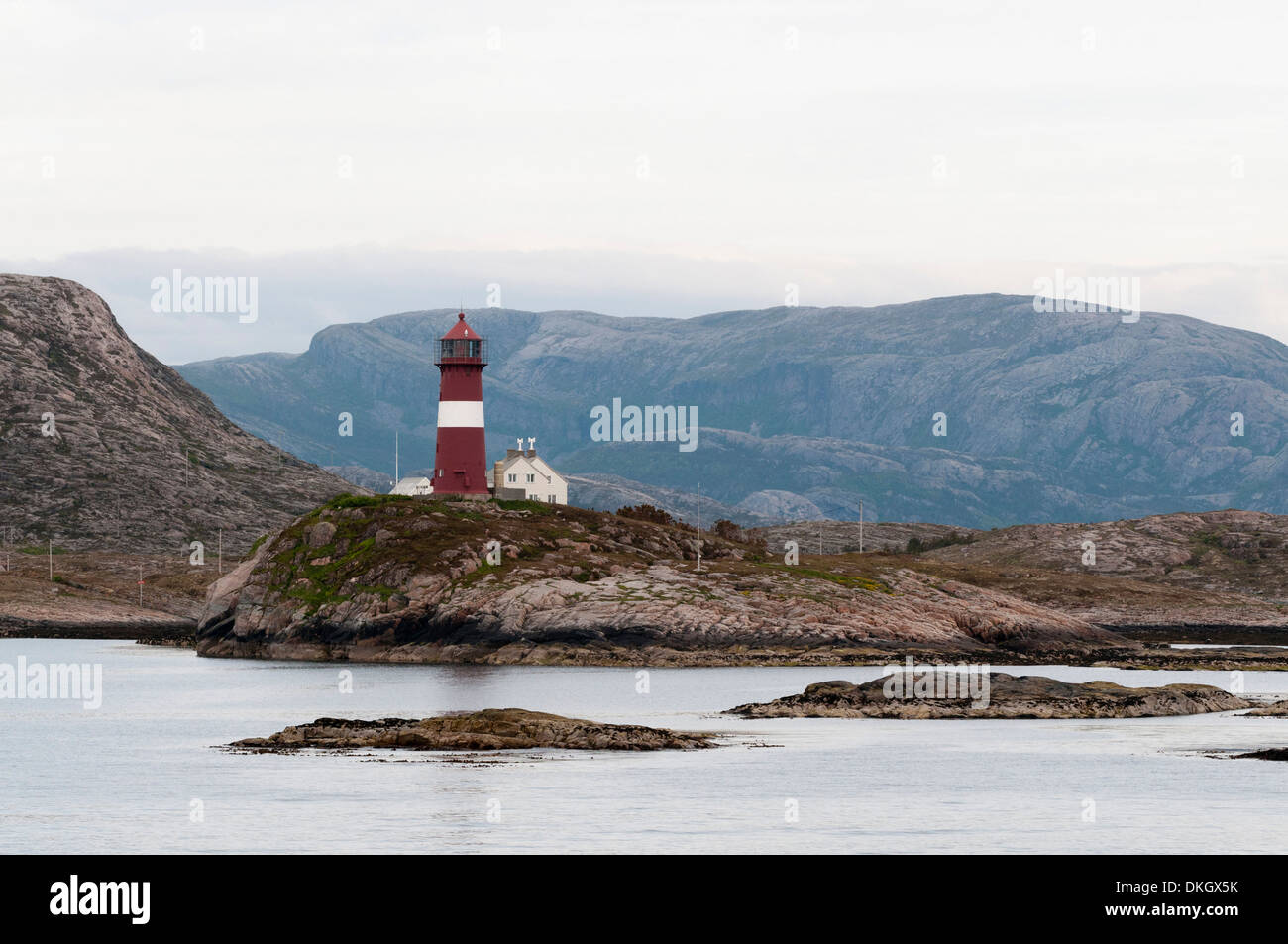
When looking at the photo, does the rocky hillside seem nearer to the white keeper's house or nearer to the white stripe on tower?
the white stripe on tower

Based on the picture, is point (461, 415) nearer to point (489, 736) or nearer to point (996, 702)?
point (996, 702)

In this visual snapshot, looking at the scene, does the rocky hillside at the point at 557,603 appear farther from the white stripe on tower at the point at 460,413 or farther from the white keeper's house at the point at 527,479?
the white keeper's house at the point at 527,479

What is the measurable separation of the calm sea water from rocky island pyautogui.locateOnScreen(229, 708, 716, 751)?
1.87m

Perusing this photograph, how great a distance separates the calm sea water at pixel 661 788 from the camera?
5028cm

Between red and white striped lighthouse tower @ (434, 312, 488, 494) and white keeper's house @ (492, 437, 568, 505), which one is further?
white keeper's house @ (492, 437, 568, 505)

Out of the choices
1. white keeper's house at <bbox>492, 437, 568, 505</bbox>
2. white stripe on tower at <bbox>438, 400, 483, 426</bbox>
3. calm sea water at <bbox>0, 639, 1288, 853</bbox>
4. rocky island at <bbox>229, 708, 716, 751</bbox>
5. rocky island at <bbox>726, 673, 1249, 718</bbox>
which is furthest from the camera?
white keeper's house at <bbox>492, 437, 568, 505</bbox>

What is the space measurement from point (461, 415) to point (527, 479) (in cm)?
1834

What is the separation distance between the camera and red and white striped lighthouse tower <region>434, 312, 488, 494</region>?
5807 inches

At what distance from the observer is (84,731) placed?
3361 inches

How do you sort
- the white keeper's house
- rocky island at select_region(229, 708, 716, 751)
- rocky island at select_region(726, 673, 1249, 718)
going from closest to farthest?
rocky island at select_region(229, 708, 716, 751)
rocky island at select_region(726, 673, 1249, 718)
the white keeper's house

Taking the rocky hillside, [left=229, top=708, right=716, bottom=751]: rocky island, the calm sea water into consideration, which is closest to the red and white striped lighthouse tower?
the rocky hillside
